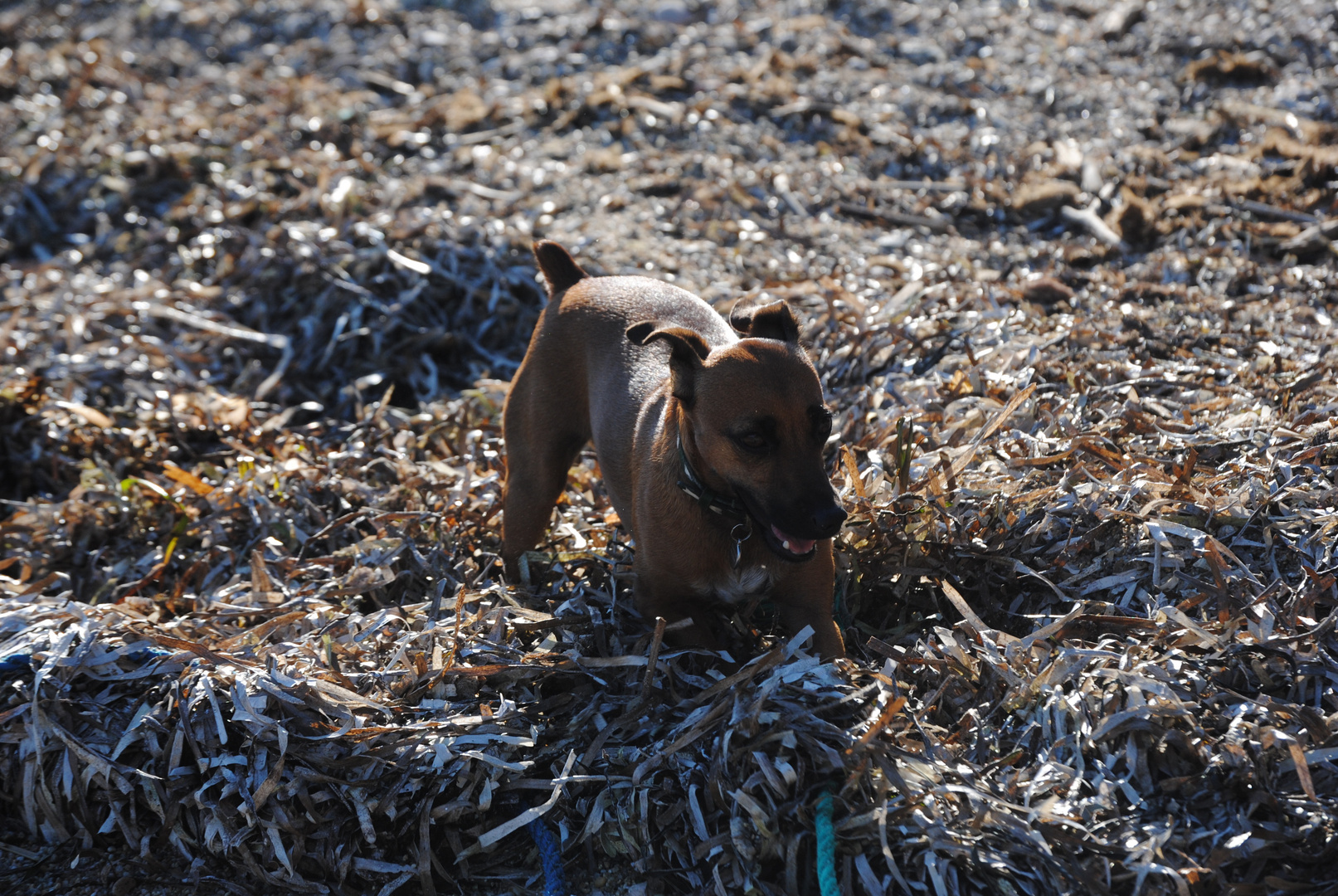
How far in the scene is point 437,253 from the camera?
6.99 m

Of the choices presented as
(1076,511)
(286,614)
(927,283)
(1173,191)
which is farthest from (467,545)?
(1173,191)

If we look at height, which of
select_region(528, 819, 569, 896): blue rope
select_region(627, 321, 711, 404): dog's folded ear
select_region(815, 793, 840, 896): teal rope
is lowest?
select_region(528, 819, 569, 896): blue rope

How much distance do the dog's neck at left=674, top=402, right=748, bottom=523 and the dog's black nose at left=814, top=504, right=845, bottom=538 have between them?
1.17 ft

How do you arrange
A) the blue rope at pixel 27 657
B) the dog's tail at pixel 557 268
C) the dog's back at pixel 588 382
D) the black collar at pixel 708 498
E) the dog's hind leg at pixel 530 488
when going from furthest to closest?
the dog's tail at pixel 557 268 < the dog's hind leg at pixel 530 488 < the dog's back at pixel 588 382 < the blue rope at pixel 27 657 < the black collar at pixel 708 498

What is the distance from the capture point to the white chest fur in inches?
145

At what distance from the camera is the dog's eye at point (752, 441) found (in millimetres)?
3402

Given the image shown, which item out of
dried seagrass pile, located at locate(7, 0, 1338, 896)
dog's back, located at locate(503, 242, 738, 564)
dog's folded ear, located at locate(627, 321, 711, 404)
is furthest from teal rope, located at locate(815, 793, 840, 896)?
dog's back, located at locate(503, 242, 738, 564)

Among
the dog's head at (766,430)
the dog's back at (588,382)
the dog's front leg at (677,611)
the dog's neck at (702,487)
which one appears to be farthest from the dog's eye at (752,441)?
the dog's back at (588,382)

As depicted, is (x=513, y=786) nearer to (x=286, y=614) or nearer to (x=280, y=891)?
(x=280, y=891)

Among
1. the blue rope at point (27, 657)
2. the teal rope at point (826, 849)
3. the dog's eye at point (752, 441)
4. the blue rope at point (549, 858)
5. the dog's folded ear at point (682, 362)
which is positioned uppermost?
the dog's folded ear at point (682, 362)

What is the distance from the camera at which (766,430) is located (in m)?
3.40

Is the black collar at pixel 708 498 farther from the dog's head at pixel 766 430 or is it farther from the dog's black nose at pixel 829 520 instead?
the dog's black nose at pixel 829 520

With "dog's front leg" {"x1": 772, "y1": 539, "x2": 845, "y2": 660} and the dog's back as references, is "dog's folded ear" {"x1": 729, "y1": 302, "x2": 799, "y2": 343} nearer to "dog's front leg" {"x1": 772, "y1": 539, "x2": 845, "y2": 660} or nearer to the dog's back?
the dog's back

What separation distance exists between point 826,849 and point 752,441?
122 cm
